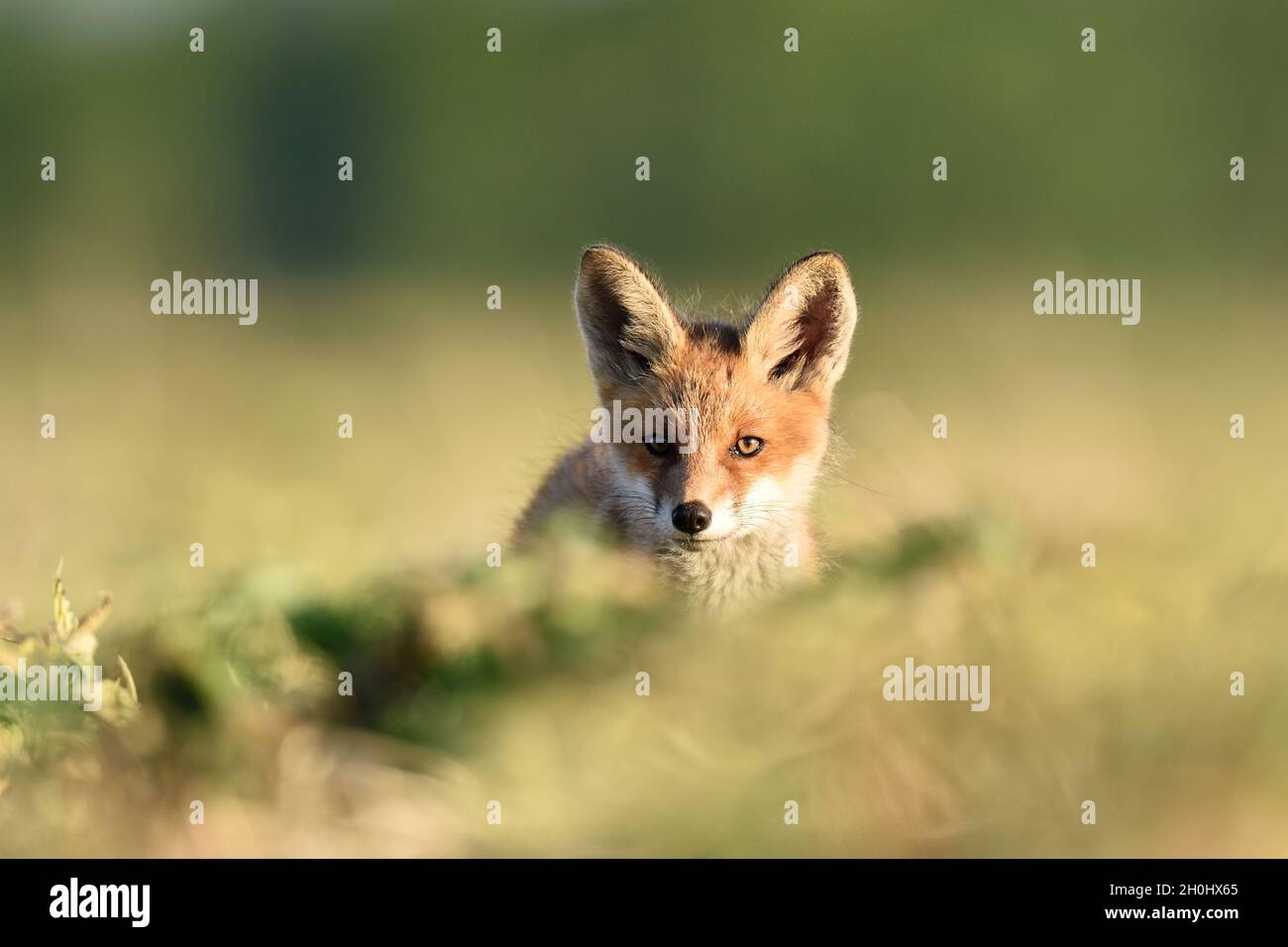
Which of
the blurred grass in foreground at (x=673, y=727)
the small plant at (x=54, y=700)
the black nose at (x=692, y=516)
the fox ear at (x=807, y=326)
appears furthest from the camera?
the fox ear at (x=807, y=326)

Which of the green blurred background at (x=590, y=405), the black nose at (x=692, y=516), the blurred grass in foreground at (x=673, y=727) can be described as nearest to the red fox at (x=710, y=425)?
the black nose at (x=692, y=516)

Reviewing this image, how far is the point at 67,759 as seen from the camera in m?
3.17

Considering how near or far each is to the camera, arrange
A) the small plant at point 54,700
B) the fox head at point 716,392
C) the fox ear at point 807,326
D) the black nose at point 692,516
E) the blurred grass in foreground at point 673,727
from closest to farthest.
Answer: the blurred grass in foreground at point 673,727, the small plant at point 54,700, the black nose at point 692,516, the fox head at point 716,392, the fox ear at point 807,326

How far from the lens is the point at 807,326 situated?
17.2 ft

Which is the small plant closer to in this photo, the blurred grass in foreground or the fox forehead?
the blurred grass in foreground

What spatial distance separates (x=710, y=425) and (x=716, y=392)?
0.58 ft

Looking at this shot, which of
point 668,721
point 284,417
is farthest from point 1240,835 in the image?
point 284,417

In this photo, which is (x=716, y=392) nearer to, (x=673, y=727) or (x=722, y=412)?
(x=722, y=412)

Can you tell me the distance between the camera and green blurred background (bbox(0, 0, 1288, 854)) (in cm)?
297

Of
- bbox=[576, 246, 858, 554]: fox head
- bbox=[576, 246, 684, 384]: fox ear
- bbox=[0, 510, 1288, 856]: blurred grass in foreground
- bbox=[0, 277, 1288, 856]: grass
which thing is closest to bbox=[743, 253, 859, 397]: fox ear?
bbox=[576, 246, 858, 554]: fox head

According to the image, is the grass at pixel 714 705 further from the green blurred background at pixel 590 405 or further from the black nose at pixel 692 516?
the black nose at pixel 692 516

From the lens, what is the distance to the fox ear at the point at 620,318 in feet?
16.6

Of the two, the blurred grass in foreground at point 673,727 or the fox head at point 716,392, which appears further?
the fox head at point 716,392

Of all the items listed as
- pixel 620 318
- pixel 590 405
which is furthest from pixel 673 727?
pixel 590 405
